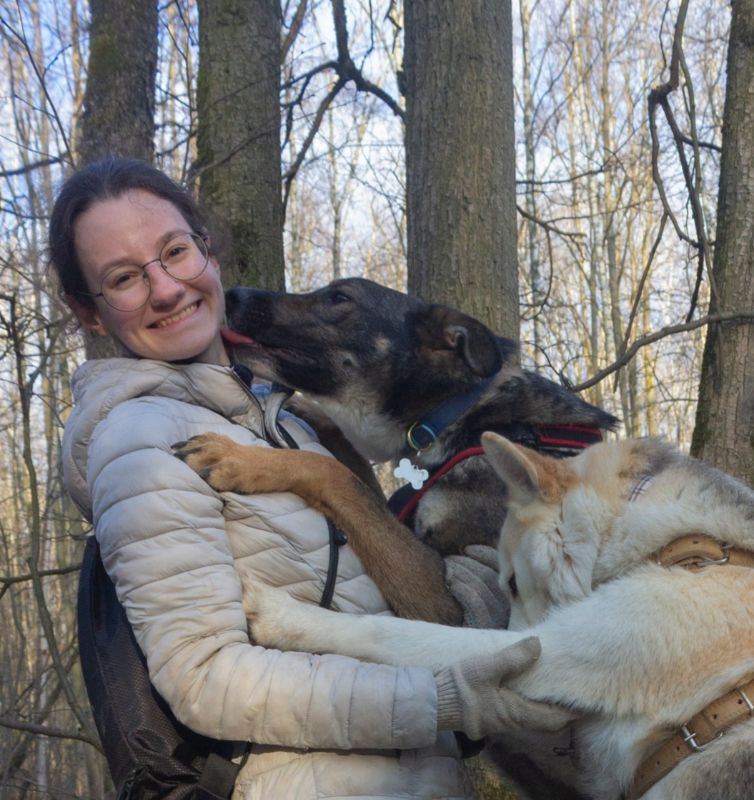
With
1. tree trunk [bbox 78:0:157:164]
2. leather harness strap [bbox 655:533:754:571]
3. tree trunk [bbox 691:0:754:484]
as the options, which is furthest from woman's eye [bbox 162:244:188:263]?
tree trunk [bbox 691:0:754:484]

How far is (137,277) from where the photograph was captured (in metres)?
2.47

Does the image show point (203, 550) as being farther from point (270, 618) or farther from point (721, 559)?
point (721, 559)

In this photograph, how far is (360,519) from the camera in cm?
275

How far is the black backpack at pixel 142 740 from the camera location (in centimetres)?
195

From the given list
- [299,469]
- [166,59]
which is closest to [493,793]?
[299,469]

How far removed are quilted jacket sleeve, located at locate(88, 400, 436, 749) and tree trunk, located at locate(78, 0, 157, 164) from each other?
343cm

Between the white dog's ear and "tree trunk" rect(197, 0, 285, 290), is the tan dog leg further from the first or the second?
"tree trunk" rect(197, 0, 285, 290)

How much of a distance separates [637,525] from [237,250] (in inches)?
108

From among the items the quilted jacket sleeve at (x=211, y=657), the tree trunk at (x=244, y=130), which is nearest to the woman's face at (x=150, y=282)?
the quilted jacket sleeve at (x=211, y=657)

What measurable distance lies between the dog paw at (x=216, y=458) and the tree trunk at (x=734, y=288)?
2.78 metres

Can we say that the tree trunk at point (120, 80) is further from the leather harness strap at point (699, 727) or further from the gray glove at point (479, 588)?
the leather harness strap at point (699, 727)

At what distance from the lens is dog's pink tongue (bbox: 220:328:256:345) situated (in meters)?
3.33

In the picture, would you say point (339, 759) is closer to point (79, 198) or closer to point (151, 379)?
point (151, 379)

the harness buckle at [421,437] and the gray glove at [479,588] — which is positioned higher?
the harness buckle at [421,437]
